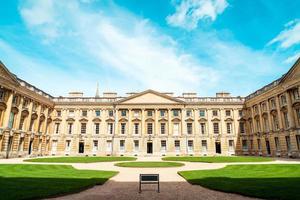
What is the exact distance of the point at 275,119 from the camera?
35094 mm

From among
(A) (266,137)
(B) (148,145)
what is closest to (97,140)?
(B) (148,145)

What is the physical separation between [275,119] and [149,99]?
23685 mm

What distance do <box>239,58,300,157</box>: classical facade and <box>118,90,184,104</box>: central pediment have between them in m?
15.6

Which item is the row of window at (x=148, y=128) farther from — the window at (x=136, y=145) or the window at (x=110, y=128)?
the window at (x=136, y=145)

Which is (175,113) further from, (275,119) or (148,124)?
(275,119)

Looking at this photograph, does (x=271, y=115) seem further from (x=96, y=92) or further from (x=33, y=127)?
(x=96, y=92)

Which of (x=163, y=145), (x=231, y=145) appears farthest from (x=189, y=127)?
(x=231, y=145)

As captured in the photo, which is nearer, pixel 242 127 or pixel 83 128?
pixel 242 127

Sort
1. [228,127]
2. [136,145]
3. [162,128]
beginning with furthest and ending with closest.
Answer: [162,128] → [228,127] → [136,145]

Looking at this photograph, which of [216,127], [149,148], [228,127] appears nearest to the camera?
[149,148]

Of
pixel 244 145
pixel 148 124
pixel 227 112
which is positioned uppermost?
pixel 227 112

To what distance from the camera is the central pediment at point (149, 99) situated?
45625 millimetres

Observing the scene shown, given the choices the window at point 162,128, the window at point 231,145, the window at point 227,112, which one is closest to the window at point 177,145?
the window at point 162,128

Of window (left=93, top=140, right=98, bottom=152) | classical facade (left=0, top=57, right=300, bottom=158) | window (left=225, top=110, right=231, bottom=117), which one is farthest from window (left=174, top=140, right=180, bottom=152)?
window (left=93, top=140, right=98, bottom=152)
